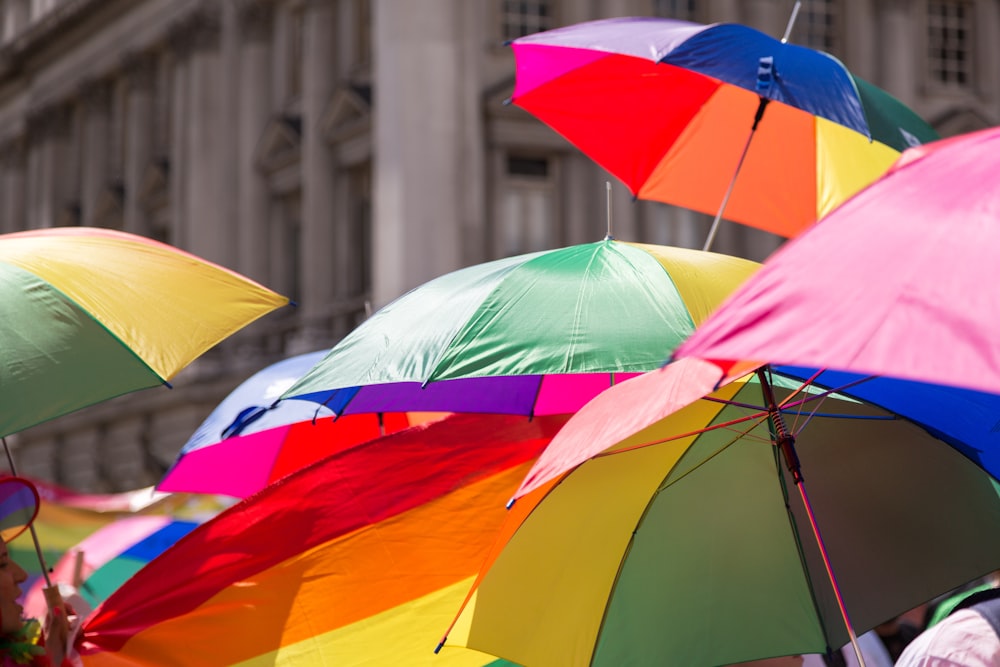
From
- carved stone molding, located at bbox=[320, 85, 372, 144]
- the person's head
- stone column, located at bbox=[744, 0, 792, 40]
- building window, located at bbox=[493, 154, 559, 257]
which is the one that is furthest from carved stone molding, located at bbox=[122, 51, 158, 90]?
the person's head

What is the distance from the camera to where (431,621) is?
5766 mm

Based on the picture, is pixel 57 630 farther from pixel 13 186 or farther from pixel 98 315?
pixel 13 186

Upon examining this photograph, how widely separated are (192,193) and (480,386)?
83.6 ft

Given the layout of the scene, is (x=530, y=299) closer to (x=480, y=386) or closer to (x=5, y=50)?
(x=480, y=386)

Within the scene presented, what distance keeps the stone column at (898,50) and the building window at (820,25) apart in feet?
2.27

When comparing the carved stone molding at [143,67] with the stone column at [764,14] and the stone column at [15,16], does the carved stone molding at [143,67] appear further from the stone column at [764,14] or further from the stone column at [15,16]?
the stone column at [764,14]

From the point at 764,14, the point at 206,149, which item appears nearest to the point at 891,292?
the point at 764,14

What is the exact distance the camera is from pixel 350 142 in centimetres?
2711

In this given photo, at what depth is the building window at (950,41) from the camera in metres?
27.6

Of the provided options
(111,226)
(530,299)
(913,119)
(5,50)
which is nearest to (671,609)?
(530,299)

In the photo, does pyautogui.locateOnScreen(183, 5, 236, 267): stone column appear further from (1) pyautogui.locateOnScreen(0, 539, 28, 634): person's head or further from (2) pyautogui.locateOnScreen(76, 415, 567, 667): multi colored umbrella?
(1) pyautogui.locateOnScreen(0, 539, 28, 634): person's head

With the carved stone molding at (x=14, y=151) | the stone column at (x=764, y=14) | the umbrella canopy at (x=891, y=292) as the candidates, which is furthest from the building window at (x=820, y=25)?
the umbrella canopy at (x=891, y=292)

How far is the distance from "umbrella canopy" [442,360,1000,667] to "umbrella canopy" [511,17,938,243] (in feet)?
7.40

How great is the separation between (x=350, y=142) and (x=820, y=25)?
757 cm
